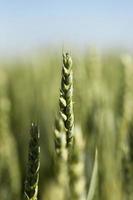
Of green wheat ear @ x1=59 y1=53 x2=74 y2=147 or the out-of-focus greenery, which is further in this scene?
the out-of-focus greenery

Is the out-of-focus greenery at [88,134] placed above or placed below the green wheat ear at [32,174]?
below

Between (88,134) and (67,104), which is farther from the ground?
(67,104)

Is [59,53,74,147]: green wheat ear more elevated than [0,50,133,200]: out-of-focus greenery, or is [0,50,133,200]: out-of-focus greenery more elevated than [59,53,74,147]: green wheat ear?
[59,53,74,147]: green wheat ear

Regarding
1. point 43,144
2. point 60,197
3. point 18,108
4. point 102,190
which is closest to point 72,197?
point 60,197

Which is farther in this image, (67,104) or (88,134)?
(88,134)

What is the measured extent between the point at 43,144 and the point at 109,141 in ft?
1.23

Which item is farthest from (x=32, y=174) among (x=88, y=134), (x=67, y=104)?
(x=88, y=134)

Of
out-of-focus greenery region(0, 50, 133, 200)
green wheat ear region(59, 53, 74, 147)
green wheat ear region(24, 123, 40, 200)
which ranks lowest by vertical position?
out-of-focus greenery region(0, 50, 133, 200)

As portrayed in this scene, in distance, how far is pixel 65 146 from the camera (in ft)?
1.19

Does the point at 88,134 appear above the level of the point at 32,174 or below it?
below

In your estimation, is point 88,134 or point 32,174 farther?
point 88,134

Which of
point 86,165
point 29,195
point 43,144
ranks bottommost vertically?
point 43,144

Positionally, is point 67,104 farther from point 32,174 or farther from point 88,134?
point 88,134

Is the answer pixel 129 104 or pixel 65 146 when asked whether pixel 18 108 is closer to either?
pixel 129 104
